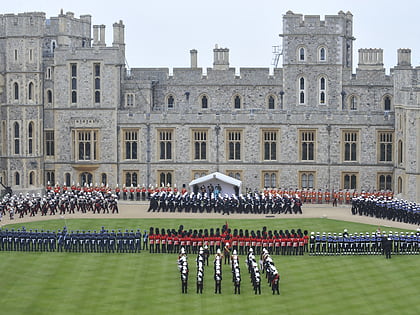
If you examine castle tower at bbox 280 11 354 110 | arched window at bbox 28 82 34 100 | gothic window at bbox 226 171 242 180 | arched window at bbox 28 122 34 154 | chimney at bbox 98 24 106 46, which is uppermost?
chimney at bbox 98 24 106 46

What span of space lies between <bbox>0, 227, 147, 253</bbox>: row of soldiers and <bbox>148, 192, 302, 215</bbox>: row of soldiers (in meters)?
14.1

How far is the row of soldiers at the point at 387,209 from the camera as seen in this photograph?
56.5 meters


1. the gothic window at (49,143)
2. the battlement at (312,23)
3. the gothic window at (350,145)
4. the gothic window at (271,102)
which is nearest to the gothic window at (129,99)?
the gothic window at (49,143)

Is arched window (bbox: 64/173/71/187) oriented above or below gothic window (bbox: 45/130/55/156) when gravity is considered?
below

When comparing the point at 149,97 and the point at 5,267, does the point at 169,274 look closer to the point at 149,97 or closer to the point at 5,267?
the point at 5,267

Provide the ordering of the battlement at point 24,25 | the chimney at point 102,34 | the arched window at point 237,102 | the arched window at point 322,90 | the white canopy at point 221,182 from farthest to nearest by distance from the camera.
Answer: the chimney at point 102,34 < the arched window at point 237,102 < the arched window at point 322,90 < the battlement at point 24,25 < the white canopy at point 221,182

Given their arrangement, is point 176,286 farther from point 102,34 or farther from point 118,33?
point 102,34

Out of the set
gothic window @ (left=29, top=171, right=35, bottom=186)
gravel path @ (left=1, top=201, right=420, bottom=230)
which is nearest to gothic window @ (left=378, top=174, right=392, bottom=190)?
gravel path @ (left=1, top=201, right=420, bottom=230)

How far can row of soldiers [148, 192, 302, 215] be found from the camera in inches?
2442

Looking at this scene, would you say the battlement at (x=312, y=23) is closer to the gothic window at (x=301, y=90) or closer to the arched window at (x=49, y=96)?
the gothic window at (x=301, y=90)

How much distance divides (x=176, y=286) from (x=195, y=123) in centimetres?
3259

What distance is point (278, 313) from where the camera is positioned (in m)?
35.5

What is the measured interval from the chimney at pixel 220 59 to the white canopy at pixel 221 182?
11692 millimetres

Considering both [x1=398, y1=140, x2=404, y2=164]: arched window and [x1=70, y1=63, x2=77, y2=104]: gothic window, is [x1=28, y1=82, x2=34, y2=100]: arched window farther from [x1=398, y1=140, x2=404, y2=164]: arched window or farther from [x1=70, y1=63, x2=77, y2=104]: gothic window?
[x1=398, y1=140, x2=404, y2=164]: arched window
